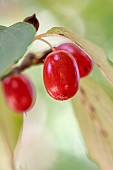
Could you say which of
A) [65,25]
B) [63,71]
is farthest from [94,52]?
[65,25]

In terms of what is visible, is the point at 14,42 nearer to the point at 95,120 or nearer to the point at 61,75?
the point at 61,75

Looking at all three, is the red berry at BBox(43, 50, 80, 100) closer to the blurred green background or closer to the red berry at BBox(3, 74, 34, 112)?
the red berry at BBox(3, 74, 34, 112)

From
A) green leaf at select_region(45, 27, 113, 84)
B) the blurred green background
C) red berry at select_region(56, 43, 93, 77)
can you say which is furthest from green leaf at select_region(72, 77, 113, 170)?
the blurred green background

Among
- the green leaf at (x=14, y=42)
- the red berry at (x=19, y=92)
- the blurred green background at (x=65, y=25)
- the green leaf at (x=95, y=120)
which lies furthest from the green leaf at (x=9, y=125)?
the blurred green background at (x=65, y=25)

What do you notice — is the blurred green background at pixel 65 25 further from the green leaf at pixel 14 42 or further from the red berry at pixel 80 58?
the green leaf at pixel 14 42

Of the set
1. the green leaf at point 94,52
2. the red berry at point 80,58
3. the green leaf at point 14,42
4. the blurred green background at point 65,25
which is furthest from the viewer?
the blurred green background at point 65,25

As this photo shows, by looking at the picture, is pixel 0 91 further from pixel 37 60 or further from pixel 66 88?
pixel 66 88
